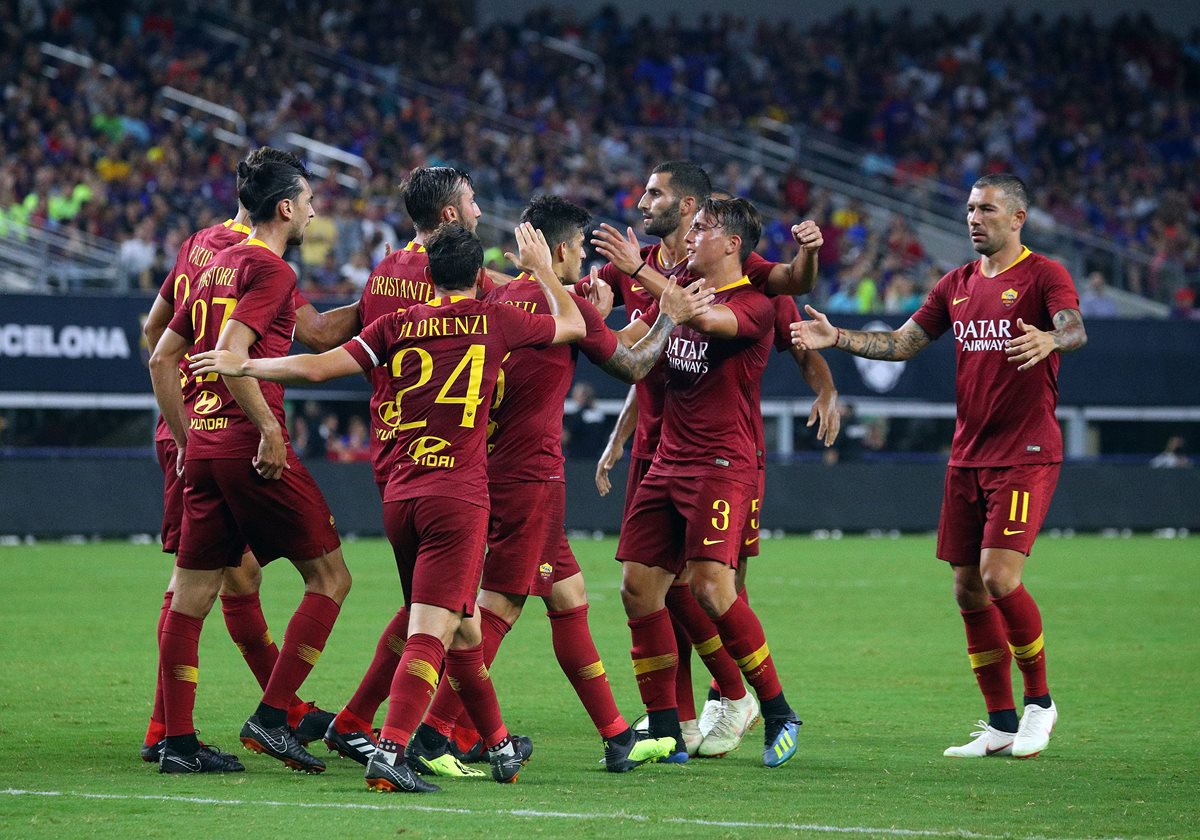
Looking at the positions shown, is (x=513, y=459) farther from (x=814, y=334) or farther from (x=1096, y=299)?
(x=1096, y=299)

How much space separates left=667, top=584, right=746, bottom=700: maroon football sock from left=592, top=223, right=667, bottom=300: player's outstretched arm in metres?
1.44

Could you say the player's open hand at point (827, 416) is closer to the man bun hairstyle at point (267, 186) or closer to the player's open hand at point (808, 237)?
the player's open hand at point (808, 237)

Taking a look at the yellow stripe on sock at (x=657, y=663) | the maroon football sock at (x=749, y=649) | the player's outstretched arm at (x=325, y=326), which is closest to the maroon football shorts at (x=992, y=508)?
the maroon football sock at (x=749, y=649)

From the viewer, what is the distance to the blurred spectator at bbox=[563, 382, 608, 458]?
22.1 m

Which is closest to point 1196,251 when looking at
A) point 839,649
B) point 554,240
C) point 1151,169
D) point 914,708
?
point 1151,169

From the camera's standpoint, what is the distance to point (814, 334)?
7.96 meters

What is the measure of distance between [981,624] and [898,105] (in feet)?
88.5

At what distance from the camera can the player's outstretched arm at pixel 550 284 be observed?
6.95m

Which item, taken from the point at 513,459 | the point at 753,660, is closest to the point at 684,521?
the point at 753,660

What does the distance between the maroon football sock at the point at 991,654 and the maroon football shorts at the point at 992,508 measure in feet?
0.88

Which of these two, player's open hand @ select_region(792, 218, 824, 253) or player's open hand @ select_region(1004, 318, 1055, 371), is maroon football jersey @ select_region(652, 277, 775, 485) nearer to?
player's open hand @ select_region(792, 218, 824, 253)

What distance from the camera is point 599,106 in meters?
31.9

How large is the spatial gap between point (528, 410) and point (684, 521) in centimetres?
103

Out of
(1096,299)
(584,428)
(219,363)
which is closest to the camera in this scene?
(219,363)
